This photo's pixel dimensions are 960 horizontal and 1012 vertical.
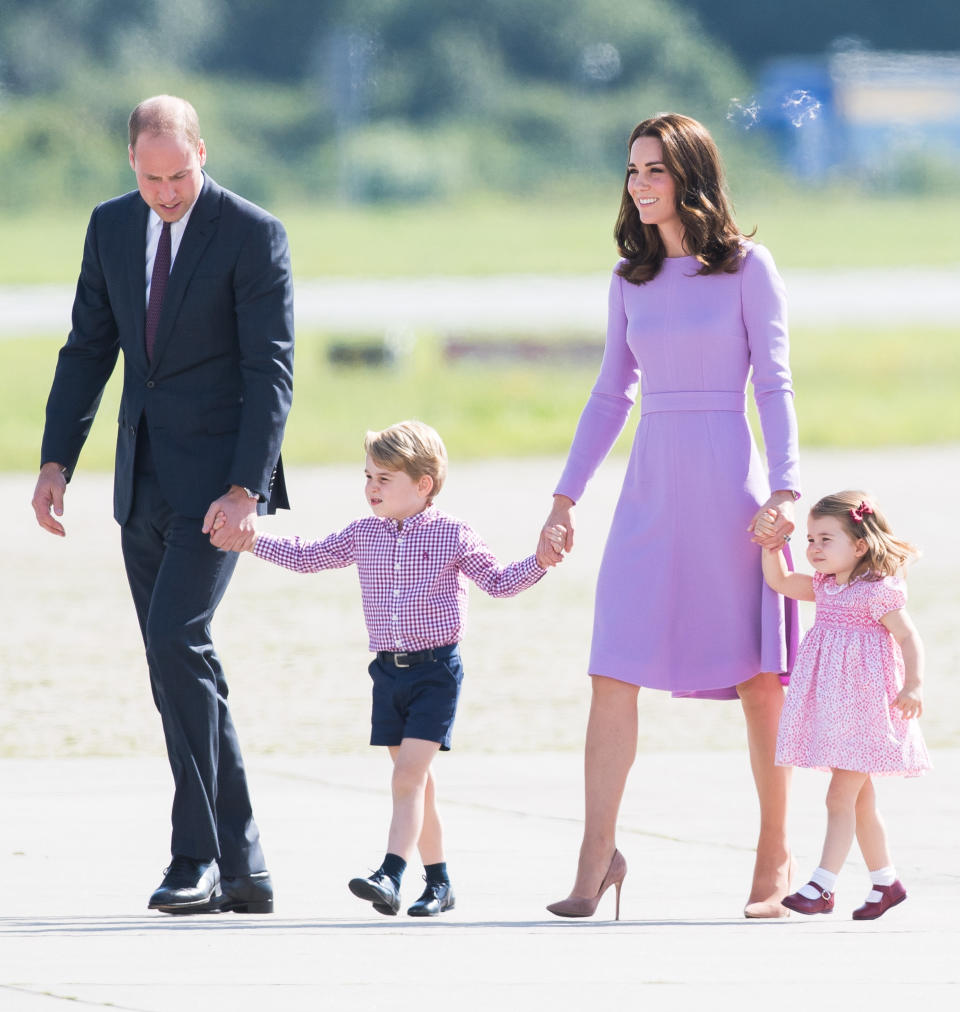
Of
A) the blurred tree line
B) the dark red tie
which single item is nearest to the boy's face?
the dark red tie

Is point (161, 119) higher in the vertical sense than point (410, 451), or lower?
higher

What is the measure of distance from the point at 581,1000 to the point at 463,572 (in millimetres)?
1401

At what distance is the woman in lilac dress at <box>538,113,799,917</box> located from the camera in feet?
16.7

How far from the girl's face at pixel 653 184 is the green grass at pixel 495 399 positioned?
44.4ft

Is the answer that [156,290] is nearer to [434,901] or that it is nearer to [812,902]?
[434,901]

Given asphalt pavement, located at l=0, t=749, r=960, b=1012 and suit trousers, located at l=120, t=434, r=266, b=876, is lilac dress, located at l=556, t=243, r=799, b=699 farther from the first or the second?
suit trousers, located at l=120, t=434, r=266, b=876

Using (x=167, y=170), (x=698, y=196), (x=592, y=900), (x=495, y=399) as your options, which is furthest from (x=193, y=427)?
(x=495, y=399)

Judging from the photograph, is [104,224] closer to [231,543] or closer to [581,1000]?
[231,543]

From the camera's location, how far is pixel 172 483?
5152 millimetres

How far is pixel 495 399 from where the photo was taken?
22938 millimetres

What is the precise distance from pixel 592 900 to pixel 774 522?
955 mm

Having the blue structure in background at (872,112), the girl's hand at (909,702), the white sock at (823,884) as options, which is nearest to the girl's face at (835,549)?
the girl's hand at (909,702)

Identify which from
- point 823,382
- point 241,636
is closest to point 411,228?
point 823,382

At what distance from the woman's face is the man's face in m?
1.02
